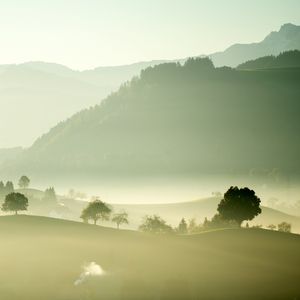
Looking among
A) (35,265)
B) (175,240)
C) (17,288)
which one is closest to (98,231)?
(175,240)

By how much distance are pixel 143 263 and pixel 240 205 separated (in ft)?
115

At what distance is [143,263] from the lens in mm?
100625

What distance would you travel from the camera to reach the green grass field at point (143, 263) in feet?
287

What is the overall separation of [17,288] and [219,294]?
1123 inches

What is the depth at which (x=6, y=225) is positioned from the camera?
12594 centimetres

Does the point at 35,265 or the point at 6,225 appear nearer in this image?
the point at 35,265

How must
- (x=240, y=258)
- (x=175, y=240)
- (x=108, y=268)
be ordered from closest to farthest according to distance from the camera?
1. (x=108, y=268)
2. (x=240, y=258)
3. (x=175, y=240)

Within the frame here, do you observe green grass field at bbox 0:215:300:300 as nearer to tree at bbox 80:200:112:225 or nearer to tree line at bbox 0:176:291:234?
tree line at bbox 0:176:291:234

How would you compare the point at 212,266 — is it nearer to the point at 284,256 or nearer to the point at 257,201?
the point at 284,256

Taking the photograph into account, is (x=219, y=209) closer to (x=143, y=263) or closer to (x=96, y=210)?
(x=96, y=210)

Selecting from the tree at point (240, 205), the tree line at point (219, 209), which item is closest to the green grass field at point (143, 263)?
the tree at point (240, 205)

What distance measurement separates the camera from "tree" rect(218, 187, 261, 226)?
129 meters

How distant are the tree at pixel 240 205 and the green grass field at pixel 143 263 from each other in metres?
6.32

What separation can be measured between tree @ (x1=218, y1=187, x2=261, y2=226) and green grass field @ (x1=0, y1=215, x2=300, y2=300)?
249 inches
